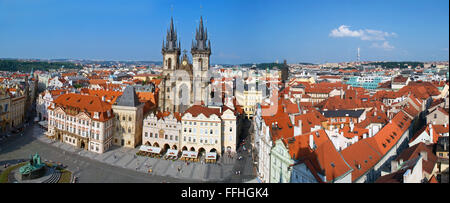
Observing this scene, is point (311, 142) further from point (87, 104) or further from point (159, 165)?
point (87, 104)

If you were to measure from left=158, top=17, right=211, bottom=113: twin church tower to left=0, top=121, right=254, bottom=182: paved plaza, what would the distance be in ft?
41.2

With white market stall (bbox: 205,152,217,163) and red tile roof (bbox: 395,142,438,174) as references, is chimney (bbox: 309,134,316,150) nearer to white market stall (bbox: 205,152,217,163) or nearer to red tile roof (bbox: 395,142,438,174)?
red tile roof (bbox: 395,142,438,174)

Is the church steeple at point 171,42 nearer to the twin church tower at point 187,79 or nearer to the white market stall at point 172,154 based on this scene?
the twin church tower at point 187,79

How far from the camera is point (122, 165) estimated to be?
32.2m

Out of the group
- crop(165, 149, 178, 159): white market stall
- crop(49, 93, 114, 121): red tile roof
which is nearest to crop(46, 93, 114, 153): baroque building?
crop(49, 93, 114, 121): red tile roof

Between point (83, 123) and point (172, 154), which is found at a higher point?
point (83, 123)

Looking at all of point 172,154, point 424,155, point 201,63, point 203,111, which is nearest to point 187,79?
point 201,63

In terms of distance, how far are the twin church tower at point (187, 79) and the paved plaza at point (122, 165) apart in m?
12.5

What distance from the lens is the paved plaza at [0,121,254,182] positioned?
96.2 feet

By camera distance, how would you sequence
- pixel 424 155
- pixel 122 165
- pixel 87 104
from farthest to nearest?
pixel 87 104
pixel 122 165
pixel 424 155

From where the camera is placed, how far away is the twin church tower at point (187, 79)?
47.5m

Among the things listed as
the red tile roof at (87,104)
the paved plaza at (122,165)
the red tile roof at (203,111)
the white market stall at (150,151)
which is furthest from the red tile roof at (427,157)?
the red tile roof at (87,104)

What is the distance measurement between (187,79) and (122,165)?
18.5 metres

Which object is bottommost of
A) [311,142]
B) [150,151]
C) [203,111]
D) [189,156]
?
[189,156]
